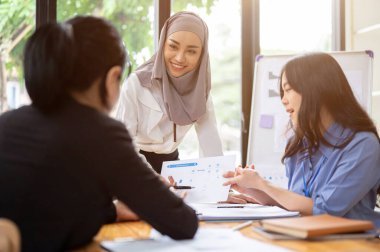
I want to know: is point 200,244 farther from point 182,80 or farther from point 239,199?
point 182,80

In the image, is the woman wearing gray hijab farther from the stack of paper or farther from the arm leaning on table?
the stack of paper

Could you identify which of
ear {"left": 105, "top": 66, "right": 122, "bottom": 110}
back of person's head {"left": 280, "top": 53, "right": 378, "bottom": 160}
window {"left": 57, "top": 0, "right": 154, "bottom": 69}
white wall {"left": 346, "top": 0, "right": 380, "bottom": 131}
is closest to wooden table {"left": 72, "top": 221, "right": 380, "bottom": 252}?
ear {"left": 105, "top": 66, "right": 122, "bottom": 110}

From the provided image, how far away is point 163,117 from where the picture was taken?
2277 millimetres

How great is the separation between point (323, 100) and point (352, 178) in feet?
0.92

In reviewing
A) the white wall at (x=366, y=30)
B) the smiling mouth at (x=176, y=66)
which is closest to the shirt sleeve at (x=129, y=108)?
the smiling mouth at (x=176, y=66)

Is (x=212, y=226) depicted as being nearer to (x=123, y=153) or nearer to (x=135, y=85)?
(x=123, y=153)

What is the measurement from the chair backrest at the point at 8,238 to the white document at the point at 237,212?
60 centimetres

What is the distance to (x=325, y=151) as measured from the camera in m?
1.56

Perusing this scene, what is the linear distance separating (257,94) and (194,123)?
0.89 meters

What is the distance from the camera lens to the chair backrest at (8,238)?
2.28ft

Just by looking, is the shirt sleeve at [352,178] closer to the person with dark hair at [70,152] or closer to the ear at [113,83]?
the person with dark hair at [70,152]

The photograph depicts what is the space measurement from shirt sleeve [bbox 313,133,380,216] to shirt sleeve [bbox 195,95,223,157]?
0.90 m

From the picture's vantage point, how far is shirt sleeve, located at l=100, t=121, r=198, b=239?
860 mm

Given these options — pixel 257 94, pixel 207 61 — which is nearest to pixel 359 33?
pixel 257 94
